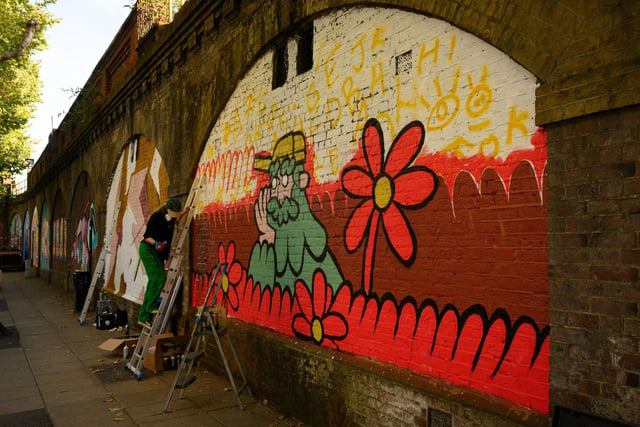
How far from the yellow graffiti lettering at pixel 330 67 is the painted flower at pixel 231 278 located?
2.90 meters

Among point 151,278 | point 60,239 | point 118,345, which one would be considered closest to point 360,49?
point 151,278

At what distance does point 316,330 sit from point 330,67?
2715mm

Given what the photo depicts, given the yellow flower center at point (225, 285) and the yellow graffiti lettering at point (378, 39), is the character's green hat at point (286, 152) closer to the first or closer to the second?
the yellow graffiti lettering at point (378, 39)

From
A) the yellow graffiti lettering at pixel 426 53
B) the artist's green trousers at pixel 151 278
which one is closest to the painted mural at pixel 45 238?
the artist's green trousers at pixel 151 278

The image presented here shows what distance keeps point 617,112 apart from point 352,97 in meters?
2.59

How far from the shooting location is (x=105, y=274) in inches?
575

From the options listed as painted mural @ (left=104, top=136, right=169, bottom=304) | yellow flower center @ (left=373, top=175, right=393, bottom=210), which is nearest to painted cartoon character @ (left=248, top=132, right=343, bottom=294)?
yellow flower center @ (left=373, top=175, right=393, bottom=210)

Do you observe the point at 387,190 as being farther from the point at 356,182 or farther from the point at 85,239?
the point at 85,239

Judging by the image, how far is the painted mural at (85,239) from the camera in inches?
659

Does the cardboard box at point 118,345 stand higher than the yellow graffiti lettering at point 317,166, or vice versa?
the yellow graffiti lettering at point 317,166

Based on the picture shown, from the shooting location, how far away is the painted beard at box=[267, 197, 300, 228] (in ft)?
19.3

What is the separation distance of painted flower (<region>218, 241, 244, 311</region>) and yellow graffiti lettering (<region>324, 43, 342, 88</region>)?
9.50 feet

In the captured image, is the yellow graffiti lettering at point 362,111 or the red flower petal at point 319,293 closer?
the yellow graffiti lettering at point 362,111

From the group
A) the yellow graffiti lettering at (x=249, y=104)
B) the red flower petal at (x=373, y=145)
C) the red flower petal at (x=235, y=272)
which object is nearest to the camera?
the red flower petal at (x=373, y=145)
